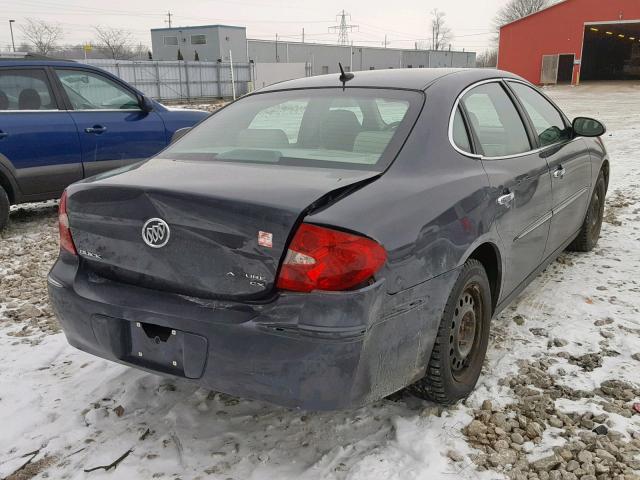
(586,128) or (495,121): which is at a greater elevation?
(495,121)

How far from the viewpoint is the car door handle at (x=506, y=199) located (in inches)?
116

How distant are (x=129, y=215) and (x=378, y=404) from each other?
1.47 metres

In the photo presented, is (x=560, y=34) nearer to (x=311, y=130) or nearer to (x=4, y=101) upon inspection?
(x=4, y=101)

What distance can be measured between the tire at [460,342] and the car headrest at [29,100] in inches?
200

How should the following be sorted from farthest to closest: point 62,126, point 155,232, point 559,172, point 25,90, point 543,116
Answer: point 62,126 < point 25,90 < point 543,116 < point 559,172 < point 155,232

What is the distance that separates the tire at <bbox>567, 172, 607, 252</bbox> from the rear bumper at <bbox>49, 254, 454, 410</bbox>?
2897mm

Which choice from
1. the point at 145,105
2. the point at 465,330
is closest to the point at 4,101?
the point at 145,105

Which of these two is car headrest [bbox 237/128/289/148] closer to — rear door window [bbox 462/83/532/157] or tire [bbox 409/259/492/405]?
rear door window [bbox 462/83/532/157]

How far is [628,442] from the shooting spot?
2.52 m

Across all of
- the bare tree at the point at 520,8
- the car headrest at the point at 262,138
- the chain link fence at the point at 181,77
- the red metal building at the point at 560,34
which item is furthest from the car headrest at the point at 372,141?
the bare tree at the point at 520,8

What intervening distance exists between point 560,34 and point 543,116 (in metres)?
38.0

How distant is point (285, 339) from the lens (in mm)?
2096

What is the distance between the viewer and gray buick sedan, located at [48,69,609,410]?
2096 mm

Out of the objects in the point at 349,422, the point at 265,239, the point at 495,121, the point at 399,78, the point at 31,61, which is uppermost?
the point at 31,61
